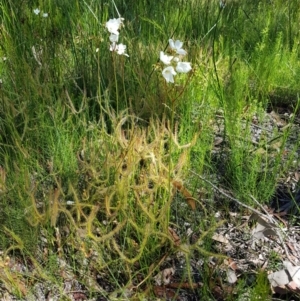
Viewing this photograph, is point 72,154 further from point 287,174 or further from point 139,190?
point 287,174

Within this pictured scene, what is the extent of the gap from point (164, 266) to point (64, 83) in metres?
1.05

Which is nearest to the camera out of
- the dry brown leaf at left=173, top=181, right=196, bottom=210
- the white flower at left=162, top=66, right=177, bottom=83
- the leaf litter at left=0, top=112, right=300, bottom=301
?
the white flower at left=162, top=66, right=177, bottom=83

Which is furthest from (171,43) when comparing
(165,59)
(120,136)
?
(120,136)

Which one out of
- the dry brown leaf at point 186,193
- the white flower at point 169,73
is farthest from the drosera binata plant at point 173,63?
the dry brown leaf at point 186,193

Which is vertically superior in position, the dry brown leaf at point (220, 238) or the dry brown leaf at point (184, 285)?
the dry brown leaf at point (220, 238)

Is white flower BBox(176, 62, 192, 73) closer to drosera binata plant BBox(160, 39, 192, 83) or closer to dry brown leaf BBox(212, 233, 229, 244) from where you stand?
drosera binata plant BBox(160, 39, 192, 83)

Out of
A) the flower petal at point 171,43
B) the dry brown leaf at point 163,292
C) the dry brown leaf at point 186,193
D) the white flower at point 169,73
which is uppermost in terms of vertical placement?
the flower petal at point 171,43

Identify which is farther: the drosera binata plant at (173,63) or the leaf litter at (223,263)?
the leaf litter at (223,263)

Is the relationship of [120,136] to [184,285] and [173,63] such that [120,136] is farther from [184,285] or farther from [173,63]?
[184,285]

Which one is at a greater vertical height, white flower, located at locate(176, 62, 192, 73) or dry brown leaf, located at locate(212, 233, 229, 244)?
white flower, located at locate(176, 62, 192, 73)

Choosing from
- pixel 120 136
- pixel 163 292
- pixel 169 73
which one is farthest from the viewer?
pixel 120 136

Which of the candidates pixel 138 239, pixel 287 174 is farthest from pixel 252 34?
pixel 138 239

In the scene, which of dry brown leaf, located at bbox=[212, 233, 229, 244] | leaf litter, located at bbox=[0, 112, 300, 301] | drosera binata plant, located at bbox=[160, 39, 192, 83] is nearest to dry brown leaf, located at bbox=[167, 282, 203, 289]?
leaf litter, located at bbox=[0, 112, 300, 301]

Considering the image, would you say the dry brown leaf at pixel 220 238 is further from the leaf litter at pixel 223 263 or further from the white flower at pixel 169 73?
the white flower at pixel 169 73
